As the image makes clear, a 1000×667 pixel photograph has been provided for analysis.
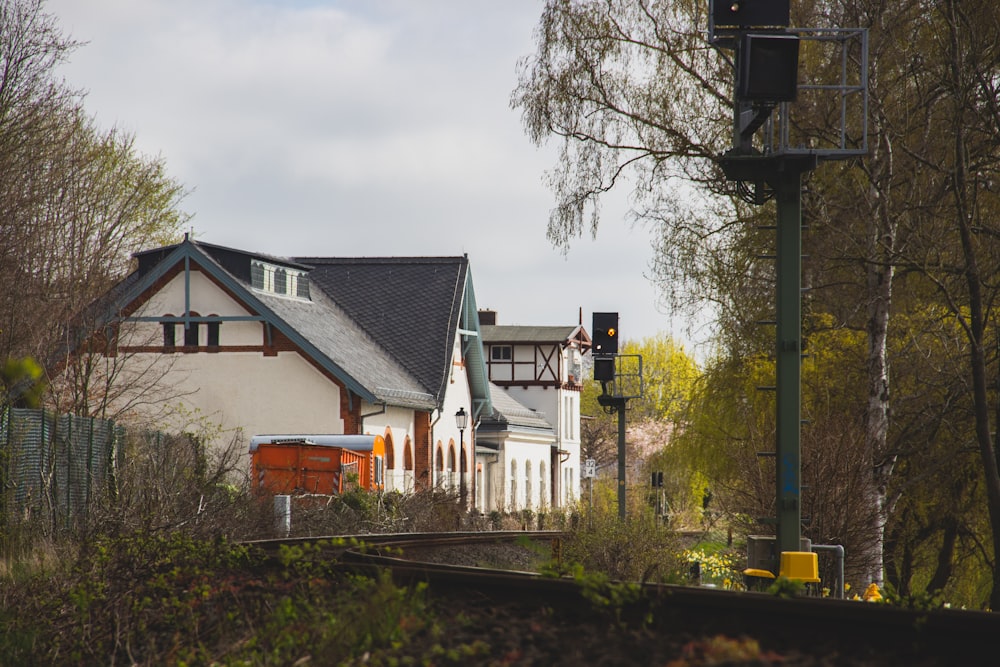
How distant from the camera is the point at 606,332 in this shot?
2828cm

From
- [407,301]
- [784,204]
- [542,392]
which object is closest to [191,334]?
[407,301]

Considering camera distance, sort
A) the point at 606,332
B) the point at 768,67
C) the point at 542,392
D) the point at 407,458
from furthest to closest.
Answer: the point at 542,392 → the point at 407,458 → the point at 606,332 → the point at 768,67

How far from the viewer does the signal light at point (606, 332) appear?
28.2m

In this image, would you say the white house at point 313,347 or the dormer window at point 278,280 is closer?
the white house at point 313,347

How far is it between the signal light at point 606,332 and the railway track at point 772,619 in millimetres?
20078

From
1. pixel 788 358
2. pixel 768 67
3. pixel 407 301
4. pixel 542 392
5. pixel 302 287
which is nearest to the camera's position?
pixel 768 67

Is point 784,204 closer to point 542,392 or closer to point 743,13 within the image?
point 743,13

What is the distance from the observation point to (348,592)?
845 centimetres

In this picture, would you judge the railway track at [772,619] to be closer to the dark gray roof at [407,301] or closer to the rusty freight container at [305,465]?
the rusty freight container at [305,465]

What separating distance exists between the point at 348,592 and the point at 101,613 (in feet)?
6.24

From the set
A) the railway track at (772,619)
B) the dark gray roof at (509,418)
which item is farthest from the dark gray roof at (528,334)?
the railway track at (772,619)

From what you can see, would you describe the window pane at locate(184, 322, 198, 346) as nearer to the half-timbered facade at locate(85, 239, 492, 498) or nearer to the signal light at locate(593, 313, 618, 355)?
the half-timbered facade at locate(85, 239, 492, 498)

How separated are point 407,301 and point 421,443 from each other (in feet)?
18.8

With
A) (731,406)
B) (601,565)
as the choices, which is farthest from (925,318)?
(601,565)
